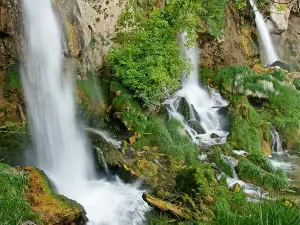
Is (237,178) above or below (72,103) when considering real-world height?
below

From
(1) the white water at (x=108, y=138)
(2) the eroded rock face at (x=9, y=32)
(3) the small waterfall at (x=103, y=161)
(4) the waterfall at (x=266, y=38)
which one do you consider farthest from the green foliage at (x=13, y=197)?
(4) the waterfall at (x=266, y=38)

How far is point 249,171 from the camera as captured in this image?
1121cm

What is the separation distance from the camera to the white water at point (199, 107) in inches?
560

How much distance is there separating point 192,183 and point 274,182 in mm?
3114

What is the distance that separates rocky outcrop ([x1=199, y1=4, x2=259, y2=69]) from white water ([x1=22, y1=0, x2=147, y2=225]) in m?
8.79

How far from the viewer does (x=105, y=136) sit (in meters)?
12.1

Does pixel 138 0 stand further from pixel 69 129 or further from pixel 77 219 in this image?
pixel 77 219

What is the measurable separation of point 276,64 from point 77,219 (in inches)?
705

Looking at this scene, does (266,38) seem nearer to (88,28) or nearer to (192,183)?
(88,28)

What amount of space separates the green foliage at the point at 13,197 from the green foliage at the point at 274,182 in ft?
20.6

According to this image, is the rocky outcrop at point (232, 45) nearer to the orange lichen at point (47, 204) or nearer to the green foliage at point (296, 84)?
the green foliage at point (296, 84)

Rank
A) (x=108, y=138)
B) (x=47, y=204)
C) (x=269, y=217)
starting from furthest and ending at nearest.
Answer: (x=108, y=138) < (x=47, y=204) < (x=269, y=217)

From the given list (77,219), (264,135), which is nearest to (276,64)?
(264,135)

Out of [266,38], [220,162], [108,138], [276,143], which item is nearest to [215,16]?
[276,143]
